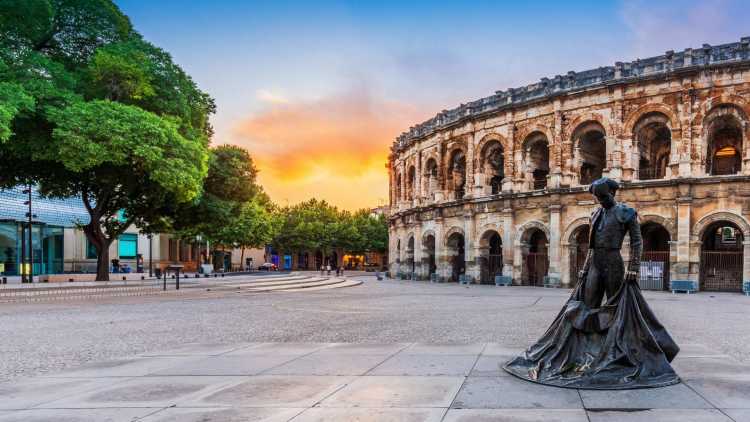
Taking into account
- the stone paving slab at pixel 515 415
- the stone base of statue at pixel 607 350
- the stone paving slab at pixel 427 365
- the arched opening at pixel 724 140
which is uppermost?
the arched opening at pixel 724 140

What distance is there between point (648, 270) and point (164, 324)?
23.2 meters

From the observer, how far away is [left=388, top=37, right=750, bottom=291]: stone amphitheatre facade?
2486 centimetres

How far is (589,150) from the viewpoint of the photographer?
98.6 ft

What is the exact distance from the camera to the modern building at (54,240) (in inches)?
1389

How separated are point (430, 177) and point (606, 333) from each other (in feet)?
108

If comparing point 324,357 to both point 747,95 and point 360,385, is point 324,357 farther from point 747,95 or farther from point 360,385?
point 747,95

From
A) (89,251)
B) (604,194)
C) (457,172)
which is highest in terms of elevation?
(457,172)

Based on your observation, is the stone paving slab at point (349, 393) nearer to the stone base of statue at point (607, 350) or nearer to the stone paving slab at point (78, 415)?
the stone paving slab at point (78, 415)

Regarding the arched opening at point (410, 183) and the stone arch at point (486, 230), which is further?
the arched opening at point (410, 183)

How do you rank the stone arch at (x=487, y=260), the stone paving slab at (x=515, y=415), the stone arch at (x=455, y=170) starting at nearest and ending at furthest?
the stone paving slab at (x=515, y=415) → the stone arch at (x=487, y=260) → the stone arch at (x=455, y=170)

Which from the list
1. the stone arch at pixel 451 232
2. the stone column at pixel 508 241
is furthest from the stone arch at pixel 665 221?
the stone arch at pixel 451 232

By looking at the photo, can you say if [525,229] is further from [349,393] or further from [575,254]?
[349,393]

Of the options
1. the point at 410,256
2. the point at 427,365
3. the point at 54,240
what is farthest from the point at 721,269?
the point at 54,240

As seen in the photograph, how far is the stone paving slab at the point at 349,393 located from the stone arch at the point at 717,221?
20712 millimetres
